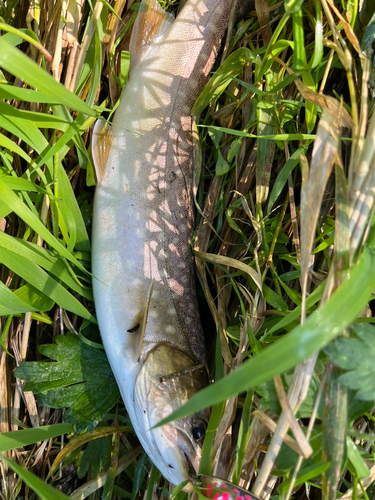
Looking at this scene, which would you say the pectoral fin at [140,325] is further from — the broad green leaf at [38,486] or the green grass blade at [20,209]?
the broad green leaf at [38,486]

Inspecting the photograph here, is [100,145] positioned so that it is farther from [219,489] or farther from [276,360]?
[219,489]

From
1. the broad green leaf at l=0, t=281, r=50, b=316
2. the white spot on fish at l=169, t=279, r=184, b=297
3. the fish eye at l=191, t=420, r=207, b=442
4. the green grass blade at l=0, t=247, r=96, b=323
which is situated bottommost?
the fish eye at l=191, t=420, r=207, b=442

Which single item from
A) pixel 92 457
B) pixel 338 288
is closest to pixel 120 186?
pixel 338 288

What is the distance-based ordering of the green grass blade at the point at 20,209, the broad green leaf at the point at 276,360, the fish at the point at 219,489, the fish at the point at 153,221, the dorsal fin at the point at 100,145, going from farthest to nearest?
the dorsal fin at the point at 100,145 → the fish at the point at 153,221 → the green grass blade at the point at 20,209 → the fish at the point at 219,489 → the broad green leaf at the point at 276,360

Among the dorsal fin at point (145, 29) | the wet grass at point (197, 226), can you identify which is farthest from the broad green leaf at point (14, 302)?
the dorsal fin at point (145, 29)

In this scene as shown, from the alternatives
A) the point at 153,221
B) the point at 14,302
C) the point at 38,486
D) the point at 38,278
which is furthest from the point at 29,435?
the point at 153,221

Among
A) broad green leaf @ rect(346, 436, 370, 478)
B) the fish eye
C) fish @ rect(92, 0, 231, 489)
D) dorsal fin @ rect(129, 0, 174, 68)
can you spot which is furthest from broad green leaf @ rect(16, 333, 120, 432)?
dorsal fin @ rect(129, 0, 174, 68)

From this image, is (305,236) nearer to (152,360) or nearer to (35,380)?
(152,360)

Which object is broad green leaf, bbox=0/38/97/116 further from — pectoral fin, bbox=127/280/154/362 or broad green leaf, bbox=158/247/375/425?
broad green leaf, bbox=158/247/375/425
